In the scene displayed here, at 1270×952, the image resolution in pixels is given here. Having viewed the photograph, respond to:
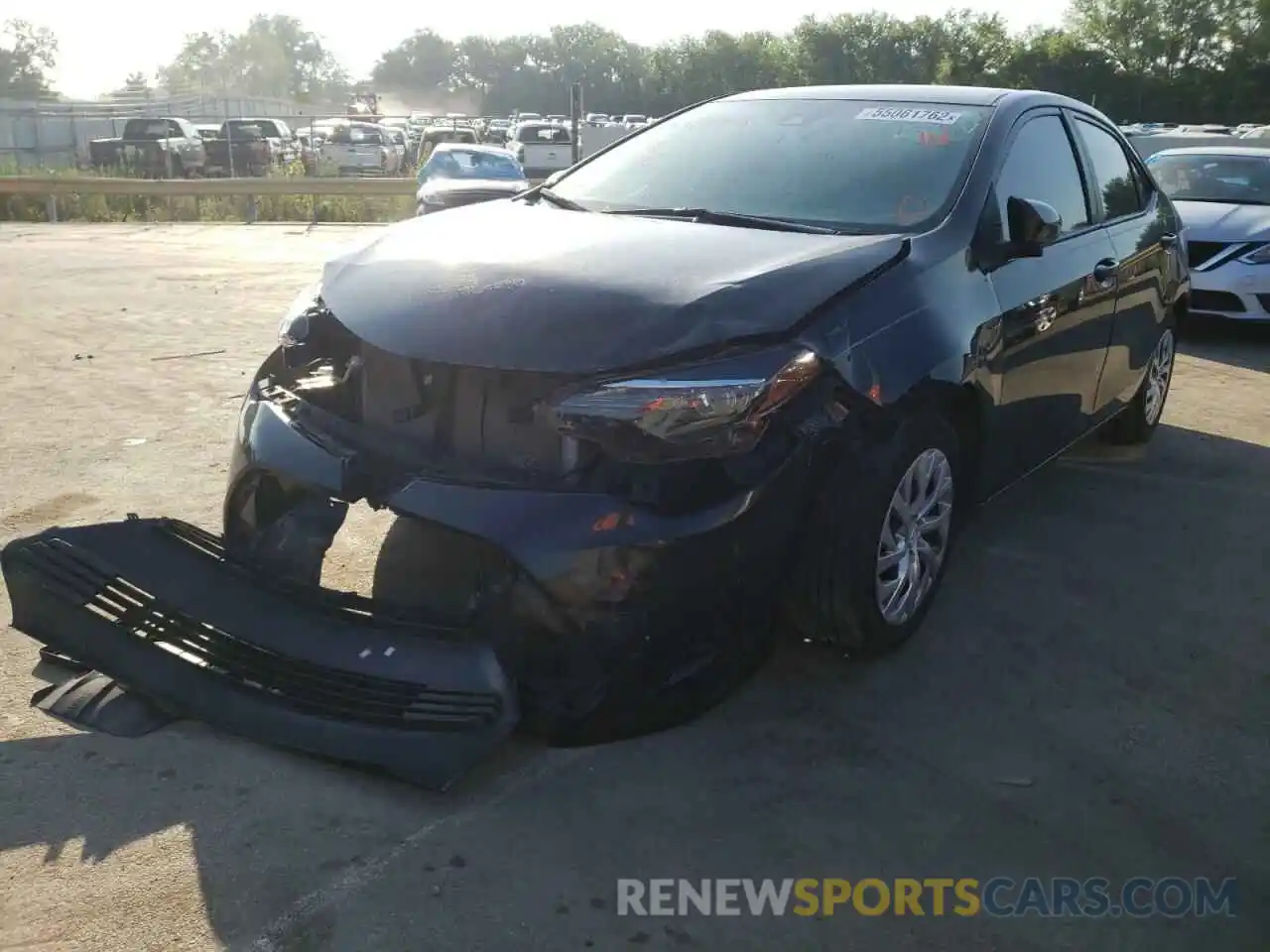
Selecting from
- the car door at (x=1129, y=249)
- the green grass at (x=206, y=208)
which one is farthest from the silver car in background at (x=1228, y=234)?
the green grass at (x=206, y=208)

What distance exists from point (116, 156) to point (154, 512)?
92.0ft

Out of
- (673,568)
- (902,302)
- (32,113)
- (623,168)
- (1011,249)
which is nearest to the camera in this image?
(673,568)

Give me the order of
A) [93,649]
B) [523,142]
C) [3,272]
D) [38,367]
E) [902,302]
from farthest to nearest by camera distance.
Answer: [523,142] → [3,272] → [38,367] → [902,302] → [93,649]

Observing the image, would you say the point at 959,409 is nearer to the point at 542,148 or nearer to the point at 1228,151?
the point at 1228,151

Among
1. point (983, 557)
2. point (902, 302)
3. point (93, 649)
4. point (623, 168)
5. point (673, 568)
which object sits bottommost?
point (983, 557)

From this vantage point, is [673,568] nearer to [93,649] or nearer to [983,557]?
[93,649]

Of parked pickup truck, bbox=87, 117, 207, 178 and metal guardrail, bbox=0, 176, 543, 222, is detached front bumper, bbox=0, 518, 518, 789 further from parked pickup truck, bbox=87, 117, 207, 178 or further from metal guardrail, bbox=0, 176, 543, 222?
parked pickup truck, bbox=87, 117, 207, 178

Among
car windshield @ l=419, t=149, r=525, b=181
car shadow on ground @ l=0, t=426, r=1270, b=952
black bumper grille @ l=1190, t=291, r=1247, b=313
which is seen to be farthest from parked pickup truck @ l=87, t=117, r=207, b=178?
car shadow on ground @ l=0, t=426, r=1270, b=952

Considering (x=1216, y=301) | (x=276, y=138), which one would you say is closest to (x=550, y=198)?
(x=1216, y=301)

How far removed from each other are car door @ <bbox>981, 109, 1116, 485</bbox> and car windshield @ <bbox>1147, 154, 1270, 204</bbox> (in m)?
6.10

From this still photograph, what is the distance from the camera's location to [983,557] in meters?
4.69

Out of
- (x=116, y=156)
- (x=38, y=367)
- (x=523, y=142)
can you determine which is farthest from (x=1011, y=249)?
(x=116, y=156)

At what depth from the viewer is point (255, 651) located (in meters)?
3.04

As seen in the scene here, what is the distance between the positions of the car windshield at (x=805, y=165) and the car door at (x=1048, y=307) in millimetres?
235
